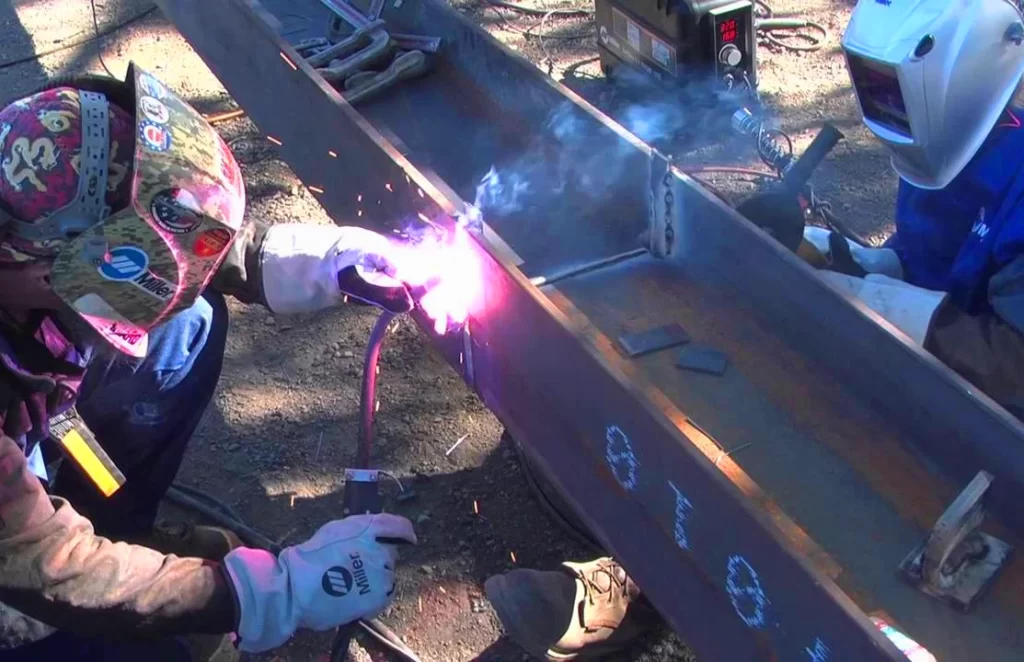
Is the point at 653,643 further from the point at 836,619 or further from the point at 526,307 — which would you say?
the point at 836,619

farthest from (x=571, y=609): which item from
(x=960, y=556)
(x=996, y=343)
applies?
(x=996, y=343)

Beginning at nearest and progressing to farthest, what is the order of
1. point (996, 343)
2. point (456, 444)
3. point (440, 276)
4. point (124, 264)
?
point (124, 264)
point (996, 343)
point (440, 276)
point (456, 444)

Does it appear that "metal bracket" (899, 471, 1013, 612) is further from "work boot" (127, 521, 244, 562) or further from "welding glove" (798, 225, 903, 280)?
"work boot" (127, 521, 244, 562)

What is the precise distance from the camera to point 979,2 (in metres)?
2.58

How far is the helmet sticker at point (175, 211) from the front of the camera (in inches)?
79.0

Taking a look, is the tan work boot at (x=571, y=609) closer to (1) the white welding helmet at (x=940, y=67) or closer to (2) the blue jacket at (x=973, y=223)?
(2) the blue jacket at (x=973, y=223)

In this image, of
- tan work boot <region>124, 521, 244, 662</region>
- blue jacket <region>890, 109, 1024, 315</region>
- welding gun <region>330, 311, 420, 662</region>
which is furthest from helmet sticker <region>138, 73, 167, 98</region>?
blue jacket <region>890, 109, 1024, 315</region>

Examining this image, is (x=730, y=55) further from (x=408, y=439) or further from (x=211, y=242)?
(x=211, y=242)

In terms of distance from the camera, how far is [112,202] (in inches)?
80.0

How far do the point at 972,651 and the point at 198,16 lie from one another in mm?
4035

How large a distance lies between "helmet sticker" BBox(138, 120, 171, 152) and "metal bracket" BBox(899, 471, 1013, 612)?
1679 millimetres

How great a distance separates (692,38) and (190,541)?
10.8 ft

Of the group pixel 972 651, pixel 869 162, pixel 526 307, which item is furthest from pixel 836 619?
pixel 869 162

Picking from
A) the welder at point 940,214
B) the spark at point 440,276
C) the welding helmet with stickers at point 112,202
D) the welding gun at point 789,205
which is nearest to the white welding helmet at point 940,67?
the welder at point 940,214
